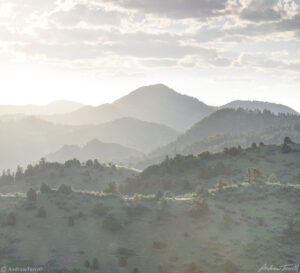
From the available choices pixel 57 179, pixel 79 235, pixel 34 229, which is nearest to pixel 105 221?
pixel 79 235

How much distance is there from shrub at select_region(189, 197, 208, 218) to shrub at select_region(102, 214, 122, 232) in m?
11.2

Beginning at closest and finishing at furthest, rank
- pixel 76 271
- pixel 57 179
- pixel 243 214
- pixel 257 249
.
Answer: pixel 76 271
pixel 257 249
pixel 243 214
pixel 57 179

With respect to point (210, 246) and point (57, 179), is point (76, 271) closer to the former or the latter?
point (210, 246)

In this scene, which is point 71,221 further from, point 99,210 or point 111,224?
point 111,224

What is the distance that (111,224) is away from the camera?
57625 mm

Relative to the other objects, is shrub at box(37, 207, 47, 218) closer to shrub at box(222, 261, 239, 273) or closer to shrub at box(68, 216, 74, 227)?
shrub at box(68, 216, 74, 227)

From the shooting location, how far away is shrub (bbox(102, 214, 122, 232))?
5747 cm

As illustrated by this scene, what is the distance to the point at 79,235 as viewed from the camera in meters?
55.3

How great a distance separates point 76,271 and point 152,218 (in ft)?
59.7

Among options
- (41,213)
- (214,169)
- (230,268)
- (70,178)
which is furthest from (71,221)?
(70,178)

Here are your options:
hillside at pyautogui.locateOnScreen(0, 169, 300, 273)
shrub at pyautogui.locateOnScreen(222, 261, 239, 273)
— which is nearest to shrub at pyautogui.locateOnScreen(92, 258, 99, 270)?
hillside at pyautogui.locateOnScreen(0, 169, 300, 273)

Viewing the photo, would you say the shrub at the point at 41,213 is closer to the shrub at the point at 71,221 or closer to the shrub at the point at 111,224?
→ the shrub at the point at 71,221

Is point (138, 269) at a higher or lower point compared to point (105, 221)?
lower

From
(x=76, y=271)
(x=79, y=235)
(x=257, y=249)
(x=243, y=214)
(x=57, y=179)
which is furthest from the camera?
(x=57, y=179)
